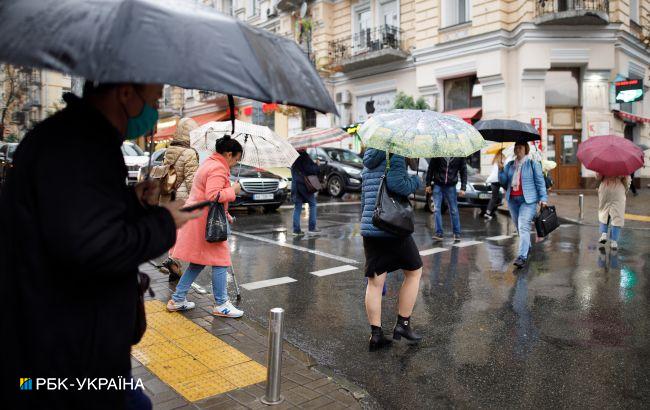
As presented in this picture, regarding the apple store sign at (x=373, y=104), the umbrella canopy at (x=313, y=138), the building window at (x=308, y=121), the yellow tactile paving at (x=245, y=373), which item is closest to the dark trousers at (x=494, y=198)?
the umbrella canopy at (x=313, y=138)

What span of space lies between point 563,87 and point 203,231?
1847 centimetres

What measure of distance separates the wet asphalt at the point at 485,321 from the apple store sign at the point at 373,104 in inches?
612

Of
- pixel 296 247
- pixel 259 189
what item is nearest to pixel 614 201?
pixel 296 247

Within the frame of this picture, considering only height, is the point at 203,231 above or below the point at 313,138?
below

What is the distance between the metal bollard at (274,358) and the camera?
10.3ft

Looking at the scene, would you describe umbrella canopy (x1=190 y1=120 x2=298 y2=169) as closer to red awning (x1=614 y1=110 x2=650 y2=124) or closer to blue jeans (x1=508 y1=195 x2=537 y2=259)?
blue jeans (x1=508 y1=195 x2=537 y2=259)

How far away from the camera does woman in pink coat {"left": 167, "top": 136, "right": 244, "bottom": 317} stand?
15.6ft

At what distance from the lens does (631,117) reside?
20.2 metres

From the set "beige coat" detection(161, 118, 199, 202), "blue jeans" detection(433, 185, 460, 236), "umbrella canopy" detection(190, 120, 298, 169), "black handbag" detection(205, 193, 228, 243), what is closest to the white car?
"blue jeans" detection(433, 185, 460, 236)

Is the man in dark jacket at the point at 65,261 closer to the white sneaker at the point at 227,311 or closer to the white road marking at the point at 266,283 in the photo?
the white sneaker at the point at 227,311

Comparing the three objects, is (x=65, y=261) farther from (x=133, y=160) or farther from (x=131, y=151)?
(x=131, y=151)

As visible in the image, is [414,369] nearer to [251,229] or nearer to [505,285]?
[505,285]

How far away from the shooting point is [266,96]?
168 cm

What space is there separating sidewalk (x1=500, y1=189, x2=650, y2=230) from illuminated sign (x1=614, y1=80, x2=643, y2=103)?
3.45 meters
